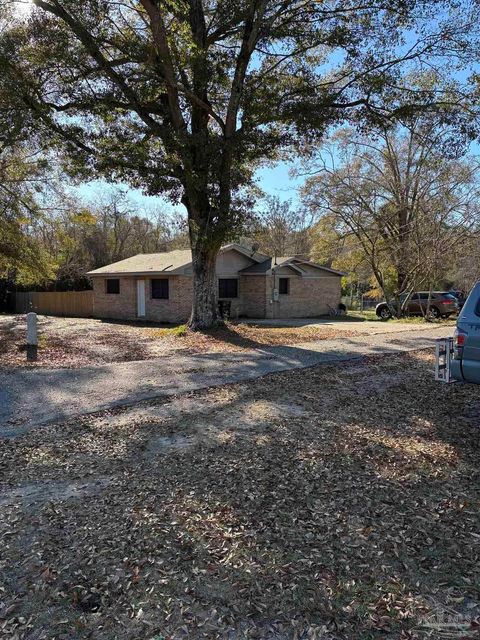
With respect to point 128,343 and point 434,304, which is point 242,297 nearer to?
point 434,304

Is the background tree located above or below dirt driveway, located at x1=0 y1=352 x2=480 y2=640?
above

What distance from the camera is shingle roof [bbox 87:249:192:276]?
2233 centimetres

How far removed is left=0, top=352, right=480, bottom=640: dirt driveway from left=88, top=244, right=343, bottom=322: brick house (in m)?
16.5

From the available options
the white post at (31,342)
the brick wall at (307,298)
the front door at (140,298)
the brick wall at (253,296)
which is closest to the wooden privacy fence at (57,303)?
the front door at (140,298)

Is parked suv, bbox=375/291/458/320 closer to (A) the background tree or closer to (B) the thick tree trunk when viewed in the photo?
(A) the background tree

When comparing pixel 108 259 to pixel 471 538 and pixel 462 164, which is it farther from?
pixel 471 538

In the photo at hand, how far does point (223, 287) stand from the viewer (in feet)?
78.5

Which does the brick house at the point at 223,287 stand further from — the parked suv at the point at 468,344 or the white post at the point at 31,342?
the parked suv at the point at 468,344

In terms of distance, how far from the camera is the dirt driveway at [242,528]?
248 centimetres

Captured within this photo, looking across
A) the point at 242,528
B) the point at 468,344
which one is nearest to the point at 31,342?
the point at 242,528

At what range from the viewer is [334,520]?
3.47 m

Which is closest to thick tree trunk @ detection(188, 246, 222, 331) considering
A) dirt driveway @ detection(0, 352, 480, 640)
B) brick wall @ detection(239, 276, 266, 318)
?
brick wall @ detection(239, 276, 266, 318)

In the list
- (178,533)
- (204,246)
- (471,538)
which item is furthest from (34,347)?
(471,538)

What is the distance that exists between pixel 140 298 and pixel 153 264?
1808 mm
